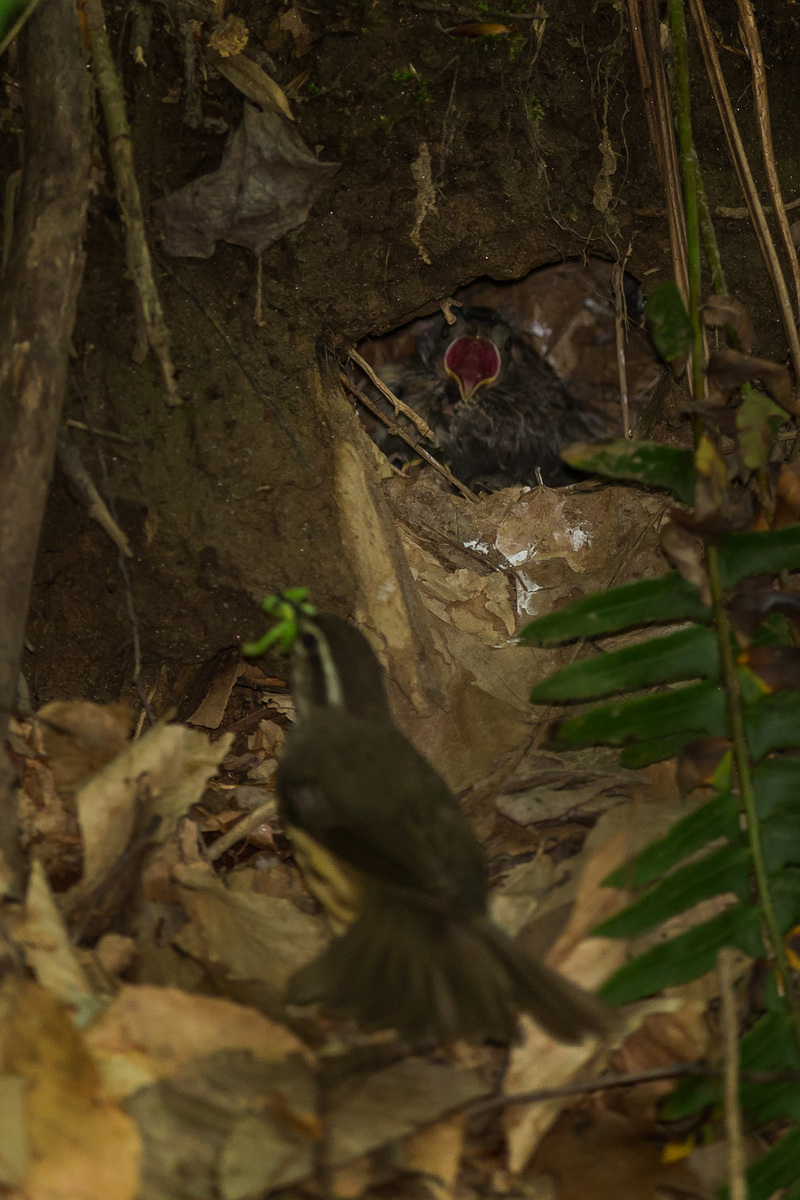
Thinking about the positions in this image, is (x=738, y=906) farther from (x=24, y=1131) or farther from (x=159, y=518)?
(x=159, y=518)

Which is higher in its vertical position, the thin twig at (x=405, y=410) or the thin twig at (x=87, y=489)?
the thin twig at (x=87, y=489)

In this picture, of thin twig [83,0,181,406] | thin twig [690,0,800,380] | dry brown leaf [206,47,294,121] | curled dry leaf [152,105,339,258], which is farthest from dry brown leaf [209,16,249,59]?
thin twig [690,0,800,380]

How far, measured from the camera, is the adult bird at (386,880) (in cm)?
196

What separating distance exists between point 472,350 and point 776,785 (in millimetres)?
4183

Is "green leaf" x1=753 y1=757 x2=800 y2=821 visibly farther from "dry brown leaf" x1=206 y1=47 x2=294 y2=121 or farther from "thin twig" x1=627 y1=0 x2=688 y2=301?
"dry brown leaf" x1=206 y1=47 x2=294 y2=121

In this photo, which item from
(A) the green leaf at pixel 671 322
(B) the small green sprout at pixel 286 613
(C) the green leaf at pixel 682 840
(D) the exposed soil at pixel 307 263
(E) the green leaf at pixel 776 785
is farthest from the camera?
(D) the exposed soil at pixel 307 263

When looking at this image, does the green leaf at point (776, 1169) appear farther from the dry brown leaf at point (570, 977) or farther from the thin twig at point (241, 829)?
the thin twig at point (241, 829)

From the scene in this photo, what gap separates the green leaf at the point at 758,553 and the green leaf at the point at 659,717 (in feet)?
1.04

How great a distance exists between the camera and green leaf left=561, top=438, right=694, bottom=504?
2.80 m

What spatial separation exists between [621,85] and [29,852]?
316 cm

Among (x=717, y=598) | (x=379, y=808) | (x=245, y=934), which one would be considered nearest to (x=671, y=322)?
(x=717, y=598)

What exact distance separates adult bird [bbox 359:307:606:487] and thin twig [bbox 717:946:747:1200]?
3.75m

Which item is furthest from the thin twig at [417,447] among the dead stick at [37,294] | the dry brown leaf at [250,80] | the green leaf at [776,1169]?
the green leaf at [776,1169]

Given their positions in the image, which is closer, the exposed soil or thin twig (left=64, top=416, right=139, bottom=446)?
thin twig (left=64, top=416, right=139, bottom=446)
